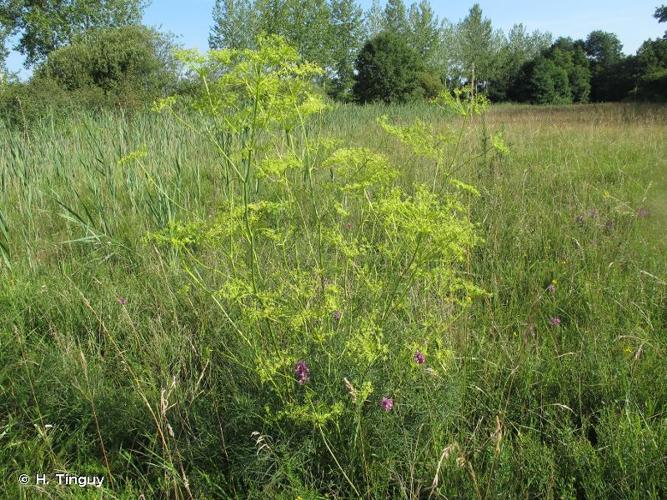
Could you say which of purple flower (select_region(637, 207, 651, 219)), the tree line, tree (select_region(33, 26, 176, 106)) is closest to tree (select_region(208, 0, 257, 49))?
the tree line

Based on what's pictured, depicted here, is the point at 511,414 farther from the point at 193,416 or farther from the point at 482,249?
the point at 482,249

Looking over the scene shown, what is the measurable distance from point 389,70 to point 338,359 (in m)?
Answer: 24.3

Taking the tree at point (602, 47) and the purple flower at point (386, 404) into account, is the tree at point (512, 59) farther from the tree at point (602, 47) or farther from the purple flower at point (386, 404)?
the purple flower at point (386, 404)

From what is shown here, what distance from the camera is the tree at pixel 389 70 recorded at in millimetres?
24406

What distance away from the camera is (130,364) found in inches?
90.4

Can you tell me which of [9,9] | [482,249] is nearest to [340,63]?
[9,9]

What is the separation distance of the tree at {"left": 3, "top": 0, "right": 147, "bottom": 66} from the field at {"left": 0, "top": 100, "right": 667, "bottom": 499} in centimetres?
2569

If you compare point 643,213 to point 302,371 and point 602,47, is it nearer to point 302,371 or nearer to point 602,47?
point 302,371

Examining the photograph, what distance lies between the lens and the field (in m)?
1.62

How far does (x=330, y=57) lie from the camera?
97.3 feet

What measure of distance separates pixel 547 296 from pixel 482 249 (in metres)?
0.64

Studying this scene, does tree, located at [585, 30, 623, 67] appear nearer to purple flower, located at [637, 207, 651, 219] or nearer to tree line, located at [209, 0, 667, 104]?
tree line, located at [209, 0, 667, 104]

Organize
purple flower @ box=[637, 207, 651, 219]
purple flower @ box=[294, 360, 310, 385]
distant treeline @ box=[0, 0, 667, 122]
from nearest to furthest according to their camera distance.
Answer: purple flower @ box=[294, 360, 310, 385] < purple flower @ box=[637, 207, 651, 219] < distant treeline @ box=[0, 0, 667, 122]

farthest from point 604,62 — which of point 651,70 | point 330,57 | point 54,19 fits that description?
point 54,19
